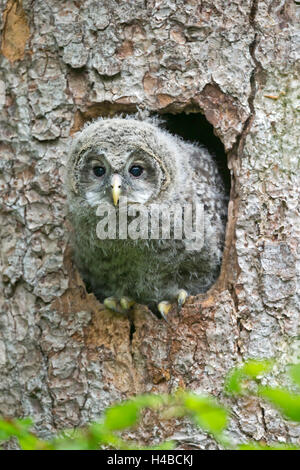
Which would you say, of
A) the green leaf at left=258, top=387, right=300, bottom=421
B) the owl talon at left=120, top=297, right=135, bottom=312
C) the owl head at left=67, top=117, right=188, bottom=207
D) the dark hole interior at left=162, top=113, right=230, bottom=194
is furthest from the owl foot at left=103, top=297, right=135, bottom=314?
the green leaf at left=258, top=387, right=300, bottom=421

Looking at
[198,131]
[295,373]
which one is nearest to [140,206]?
[198,131]

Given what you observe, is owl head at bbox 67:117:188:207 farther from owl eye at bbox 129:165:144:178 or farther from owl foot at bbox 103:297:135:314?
owl foot at bbox 103:297:135:314

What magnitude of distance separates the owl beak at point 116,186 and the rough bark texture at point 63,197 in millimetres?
359

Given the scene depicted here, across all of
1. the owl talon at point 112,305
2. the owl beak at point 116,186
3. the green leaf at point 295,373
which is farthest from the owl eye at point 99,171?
the green leaf at point 295,373

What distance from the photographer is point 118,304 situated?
3.42m

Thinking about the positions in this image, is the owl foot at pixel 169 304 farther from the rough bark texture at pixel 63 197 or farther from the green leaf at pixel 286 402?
the green leaf at pixel 286 402

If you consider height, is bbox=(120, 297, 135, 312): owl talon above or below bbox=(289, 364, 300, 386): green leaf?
below

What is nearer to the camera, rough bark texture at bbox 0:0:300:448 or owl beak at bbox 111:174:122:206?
rough bark texture at bbox 0:0:300:448

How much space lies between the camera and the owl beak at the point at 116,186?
3.18 m

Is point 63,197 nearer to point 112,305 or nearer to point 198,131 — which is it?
point 112,305

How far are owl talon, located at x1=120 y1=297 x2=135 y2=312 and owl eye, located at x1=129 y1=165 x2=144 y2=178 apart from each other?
0.65 metres

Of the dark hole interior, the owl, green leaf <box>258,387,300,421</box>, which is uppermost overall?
the dark hole interior

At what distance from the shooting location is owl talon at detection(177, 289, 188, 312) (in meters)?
3.26

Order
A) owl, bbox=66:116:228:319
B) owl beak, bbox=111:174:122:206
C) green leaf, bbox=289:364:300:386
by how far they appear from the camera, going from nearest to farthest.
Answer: green leaf, bbox=289:364:300:386 → owl beak, bbox=111:174:122:206 → owl, bbox=66:116:228:319
